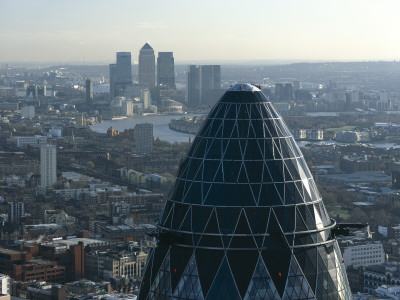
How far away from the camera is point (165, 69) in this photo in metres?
149

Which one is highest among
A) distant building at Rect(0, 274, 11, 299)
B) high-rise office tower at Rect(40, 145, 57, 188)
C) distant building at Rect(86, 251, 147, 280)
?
distant building at Rect(0, 274, 11, 299)

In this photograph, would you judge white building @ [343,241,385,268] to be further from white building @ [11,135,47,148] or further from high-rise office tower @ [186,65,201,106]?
high-rise office tower @ [186,65,201,106]

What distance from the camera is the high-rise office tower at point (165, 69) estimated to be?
5827 inches

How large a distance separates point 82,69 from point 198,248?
16694 centimetres

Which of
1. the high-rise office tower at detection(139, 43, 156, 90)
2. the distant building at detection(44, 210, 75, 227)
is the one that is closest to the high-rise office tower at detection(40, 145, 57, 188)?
the distant building at detection(44, 210, 75, 227)

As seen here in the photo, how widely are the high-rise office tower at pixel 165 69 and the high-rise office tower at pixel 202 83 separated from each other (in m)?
16.5

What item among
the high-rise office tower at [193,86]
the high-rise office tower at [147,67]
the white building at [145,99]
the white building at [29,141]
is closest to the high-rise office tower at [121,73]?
the high-rise office tower at [147,67]

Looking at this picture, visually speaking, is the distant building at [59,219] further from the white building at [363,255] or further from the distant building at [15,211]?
the white building at [363,255]

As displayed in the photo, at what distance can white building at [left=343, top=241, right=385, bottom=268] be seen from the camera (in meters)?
34.5

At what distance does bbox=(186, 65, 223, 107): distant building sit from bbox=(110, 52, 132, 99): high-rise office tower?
13.1 m

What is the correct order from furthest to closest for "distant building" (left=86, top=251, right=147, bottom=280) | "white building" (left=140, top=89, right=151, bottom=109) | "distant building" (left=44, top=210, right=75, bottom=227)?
"white building" (left=140, top=89, right=151, bottom=109) < "distant building" (left=44, top=210, right=75, bottom=227) < "distant building" (left=86, top=251, right=147, bottom=280)

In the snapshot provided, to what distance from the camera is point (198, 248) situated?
7.98 m

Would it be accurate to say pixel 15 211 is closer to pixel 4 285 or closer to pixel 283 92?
pixel 4 285

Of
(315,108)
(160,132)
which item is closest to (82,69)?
(315,108)
